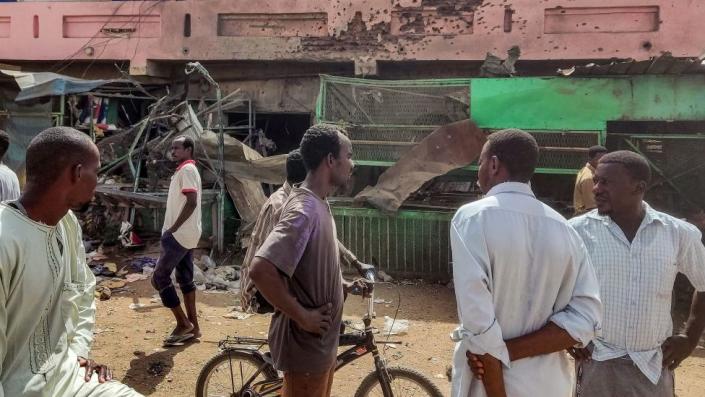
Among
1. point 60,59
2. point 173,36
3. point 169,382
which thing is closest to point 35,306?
point 169,382

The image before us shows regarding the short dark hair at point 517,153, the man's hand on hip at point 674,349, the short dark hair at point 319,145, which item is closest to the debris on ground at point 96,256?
the short dark hair at point 319,145

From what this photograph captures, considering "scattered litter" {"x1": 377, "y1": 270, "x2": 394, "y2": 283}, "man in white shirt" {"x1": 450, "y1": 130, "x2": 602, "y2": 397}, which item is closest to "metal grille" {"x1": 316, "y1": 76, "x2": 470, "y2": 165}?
"scattered litter" {"x1": 377, "y1": 270, "x2": 394, "y2": 283}

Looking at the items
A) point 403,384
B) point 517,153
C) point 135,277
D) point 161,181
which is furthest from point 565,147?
point 161,181

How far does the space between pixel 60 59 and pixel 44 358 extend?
420 inches

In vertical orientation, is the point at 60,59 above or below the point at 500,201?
above

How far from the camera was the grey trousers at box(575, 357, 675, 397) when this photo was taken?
226 centimetres

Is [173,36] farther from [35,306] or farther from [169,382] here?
[35,306]

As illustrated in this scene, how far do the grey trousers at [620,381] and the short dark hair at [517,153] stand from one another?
0.95 m

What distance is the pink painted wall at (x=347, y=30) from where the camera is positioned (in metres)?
8.66

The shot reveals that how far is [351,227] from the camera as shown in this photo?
759 centimetres

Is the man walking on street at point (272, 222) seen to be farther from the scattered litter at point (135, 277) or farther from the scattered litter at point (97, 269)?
the scattered litter at point (97, 269)

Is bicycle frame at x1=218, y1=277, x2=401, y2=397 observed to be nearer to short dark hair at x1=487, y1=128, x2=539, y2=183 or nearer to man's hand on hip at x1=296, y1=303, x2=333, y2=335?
man's hand on hip at x1=296, y1=303, x2=333, y2=335

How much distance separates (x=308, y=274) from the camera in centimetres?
221

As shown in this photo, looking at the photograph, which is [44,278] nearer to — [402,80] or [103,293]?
[103,293]
